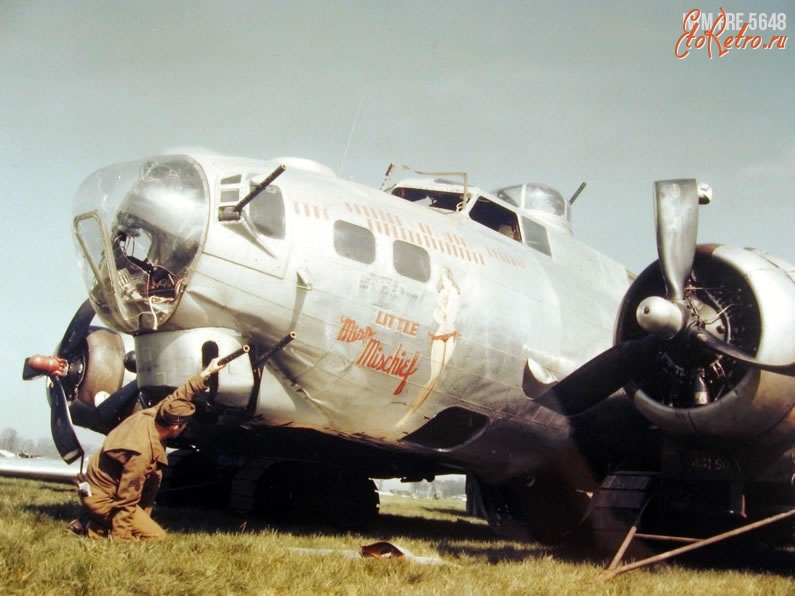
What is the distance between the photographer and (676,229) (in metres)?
7.60

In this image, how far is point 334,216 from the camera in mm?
7352

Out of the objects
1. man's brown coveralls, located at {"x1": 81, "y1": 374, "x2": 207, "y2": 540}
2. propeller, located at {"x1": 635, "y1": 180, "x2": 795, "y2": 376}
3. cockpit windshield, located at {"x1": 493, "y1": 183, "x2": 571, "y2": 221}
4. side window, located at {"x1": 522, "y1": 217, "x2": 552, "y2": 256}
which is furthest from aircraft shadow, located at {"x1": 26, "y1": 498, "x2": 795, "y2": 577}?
cockpit windshield, located at {"x1": 493, "y1": 183, "x2": 571, "y2": 221}

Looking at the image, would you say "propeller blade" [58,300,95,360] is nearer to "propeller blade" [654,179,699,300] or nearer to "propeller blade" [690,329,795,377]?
"propeller blade" [654,179,699,300]

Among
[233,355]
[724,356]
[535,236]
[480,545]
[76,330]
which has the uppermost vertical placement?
[535,236]

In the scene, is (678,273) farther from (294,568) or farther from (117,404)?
(117,404)

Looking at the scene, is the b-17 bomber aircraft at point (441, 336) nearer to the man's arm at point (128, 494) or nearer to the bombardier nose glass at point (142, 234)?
the bombardier nose glass at point (142, 234)

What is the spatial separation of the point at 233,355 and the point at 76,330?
465cm

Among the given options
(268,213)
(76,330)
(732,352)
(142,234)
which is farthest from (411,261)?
(76,330)

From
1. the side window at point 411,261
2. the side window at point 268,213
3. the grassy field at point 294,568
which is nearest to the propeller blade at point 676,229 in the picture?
the side window at point 411,261

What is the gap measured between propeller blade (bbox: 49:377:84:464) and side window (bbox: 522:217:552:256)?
20.2 feet

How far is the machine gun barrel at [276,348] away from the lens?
6930mm

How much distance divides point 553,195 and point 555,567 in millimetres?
6002

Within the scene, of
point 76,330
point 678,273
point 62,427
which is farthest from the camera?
point 76,330

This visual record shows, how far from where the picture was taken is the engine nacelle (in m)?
7.05
